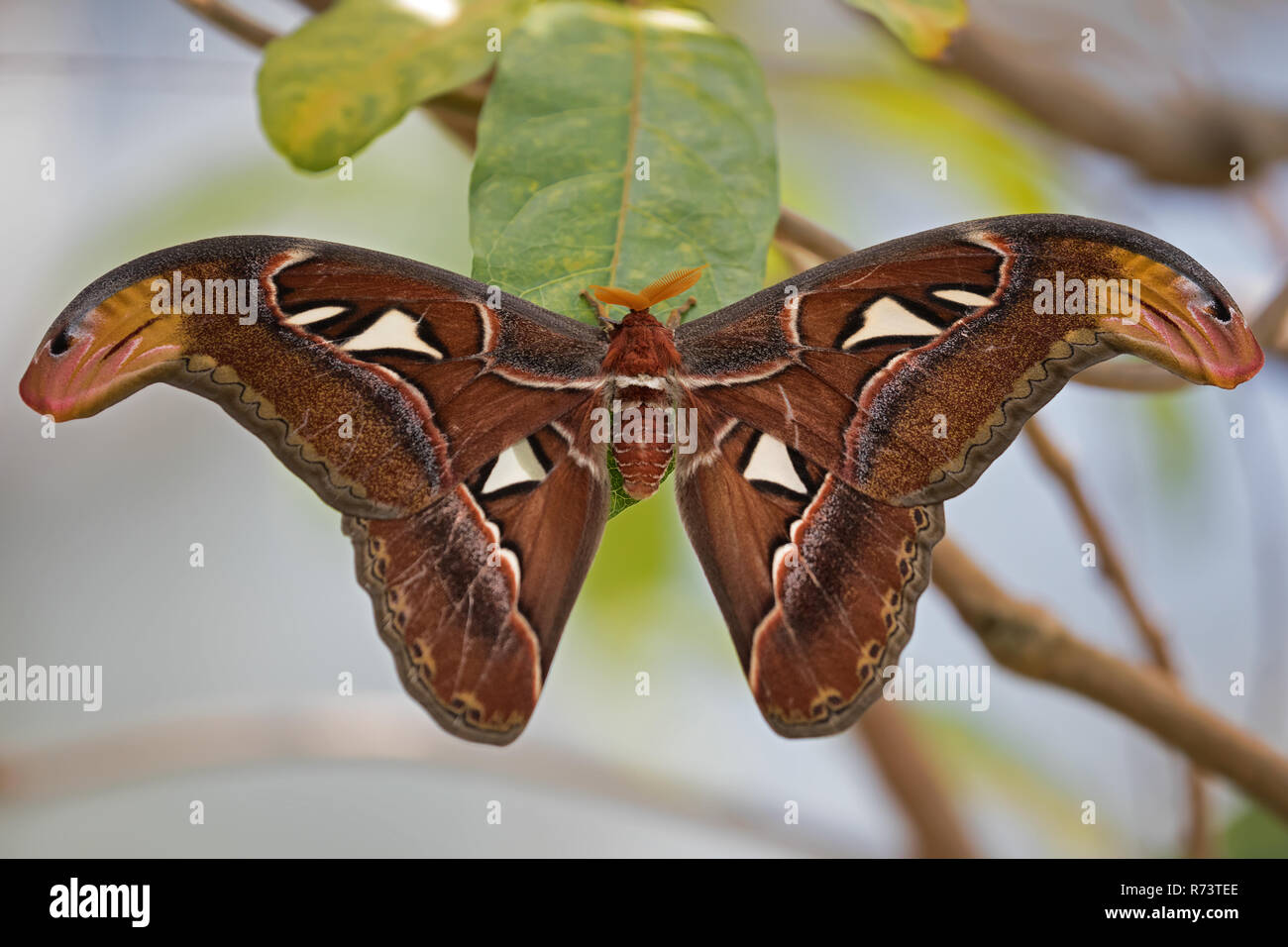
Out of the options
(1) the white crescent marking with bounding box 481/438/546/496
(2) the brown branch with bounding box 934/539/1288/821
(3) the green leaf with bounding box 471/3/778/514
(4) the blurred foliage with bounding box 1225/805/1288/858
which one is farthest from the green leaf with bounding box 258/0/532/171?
(4) the blurred foliage with bounding box 1225/805/1288/858

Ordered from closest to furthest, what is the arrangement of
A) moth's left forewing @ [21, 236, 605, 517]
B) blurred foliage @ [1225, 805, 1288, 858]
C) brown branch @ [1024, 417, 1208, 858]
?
moth's left forewing @ [21, 236, 605, 517]
brown branch @ [1024, 417, 1208, 858]
blurred foliage @ [1225, 805, 1288, 858]

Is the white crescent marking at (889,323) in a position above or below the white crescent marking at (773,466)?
above

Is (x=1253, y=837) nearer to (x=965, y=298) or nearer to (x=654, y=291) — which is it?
(x=965, y=298)

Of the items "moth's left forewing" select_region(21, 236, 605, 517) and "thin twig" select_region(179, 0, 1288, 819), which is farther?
"thin twig" select_region(179, 0, 1288, 819)

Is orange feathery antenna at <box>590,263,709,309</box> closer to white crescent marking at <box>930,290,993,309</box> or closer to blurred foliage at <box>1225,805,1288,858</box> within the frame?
white crescent marking at <box>930,290,993,309</box>

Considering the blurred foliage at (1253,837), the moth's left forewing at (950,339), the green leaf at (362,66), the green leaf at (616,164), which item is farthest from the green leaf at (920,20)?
the blurred foliage at (1253,837)

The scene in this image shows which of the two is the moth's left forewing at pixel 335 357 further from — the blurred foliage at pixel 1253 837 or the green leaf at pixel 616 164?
the blurred foliage at pixel 1253 837
